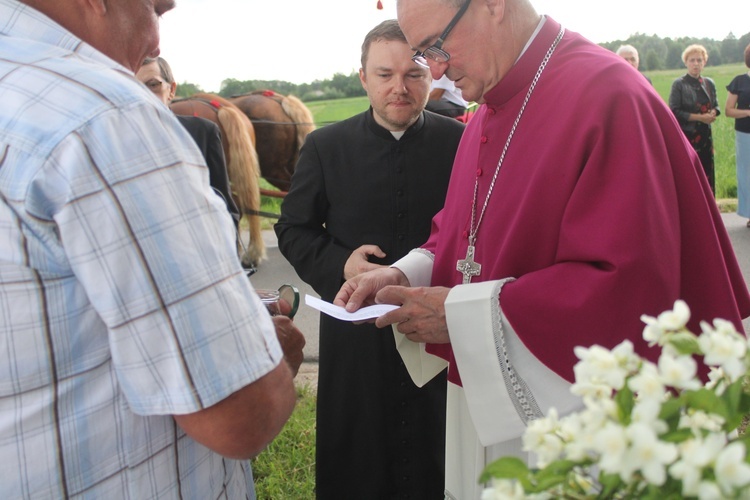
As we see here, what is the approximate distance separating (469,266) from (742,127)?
25.3ft

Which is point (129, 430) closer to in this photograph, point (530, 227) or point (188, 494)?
point (188, 494)

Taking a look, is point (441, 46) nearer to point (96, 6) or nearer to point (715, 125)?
point (96, 6)

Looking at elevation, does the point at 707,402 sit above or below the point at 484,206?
above

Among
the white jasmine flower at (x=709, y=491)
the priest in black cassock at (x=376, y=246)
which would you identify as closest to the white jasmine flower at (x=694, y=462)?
the white jasmine flower at (x=709, y=491)

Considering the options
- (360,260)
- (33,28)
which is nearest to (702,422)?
(33,28)

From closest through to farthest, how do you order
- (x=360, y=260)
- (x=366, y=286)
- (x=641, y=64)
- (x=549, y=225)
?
(x=549, y=225) < (x=366, y=286) < (x=360, y=260) < (x=641, y=64)

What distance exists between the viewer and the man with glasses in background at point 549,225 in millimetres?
1581

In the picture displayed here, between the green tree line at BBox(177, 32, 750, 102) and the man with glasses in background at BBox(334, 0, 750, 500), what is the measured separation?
1090cm

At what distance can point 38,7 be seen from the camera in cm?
109

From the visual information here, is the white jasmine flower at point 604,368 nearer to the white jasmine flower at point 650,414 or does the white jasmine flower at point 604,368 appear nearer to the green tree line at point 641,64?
the white jasmine flower at point 650,414

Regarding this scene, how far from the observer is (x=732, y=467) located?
53cm

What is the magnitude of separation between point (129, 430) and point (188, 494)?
0.19m

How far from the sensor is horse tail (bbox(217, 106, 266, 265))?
7152 millimetres

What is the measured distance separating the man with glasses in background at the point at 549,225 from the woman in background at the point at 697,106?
24.0ft
